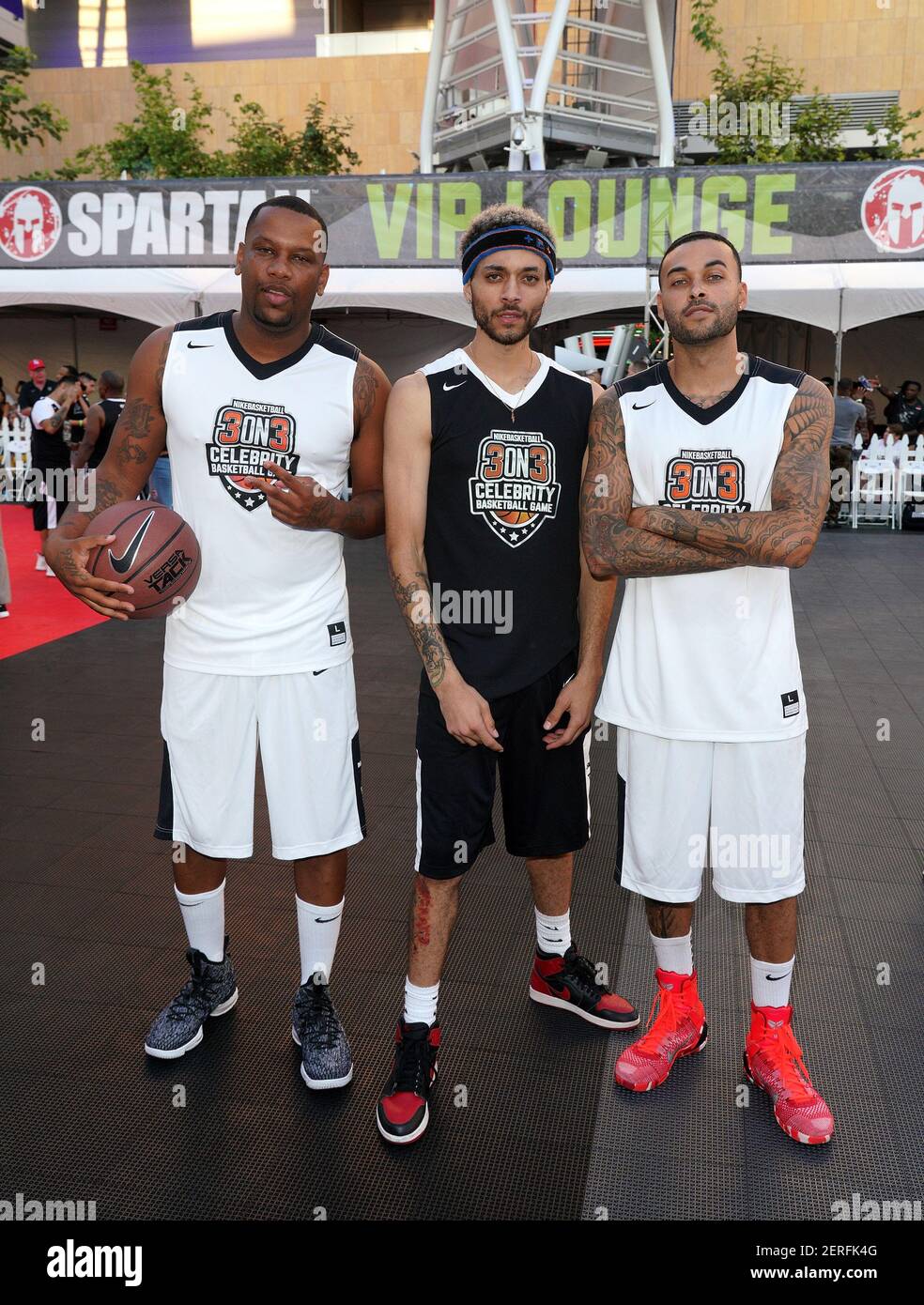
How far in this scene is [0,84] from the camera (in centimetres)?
1534

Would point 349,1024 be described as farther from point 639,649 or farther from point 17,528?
point 17,528

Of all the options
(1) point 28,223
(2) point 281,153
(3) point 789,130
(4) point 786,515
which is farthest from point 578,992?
(2) point 281,153

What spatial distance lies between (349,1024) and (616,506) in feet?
5.22

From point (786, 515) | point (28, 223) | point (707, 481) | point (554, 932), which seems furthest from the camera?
point (28, 223)

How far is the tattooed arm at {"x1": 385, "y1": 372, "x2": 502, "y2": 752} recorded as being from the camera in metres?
2.44

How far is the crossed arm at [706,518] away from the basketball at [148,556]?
97 centimetres

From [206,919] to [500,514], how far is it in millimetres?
1355

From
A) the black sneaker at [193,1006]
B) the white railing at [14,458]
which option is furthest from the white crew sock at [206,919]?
the white railing at [14,458]

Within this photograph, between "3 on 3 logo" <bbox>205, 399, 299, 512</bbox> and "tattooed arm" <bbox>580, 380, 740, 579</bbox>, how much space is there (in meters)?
0.73

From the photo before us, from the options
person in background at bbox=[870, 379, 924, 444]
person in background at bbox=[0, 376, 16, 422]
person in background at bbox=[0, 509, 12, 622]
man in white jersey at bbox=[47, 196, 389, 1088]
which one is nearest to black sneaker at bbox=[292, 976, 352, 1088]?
man in white jersey at bbox=[47, 196, 389, 1088]

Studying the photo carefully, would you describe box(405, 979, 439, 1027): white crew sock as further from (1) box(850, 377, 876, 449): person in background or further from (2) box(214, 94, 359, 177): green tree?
(2) box(214, 94, 359, 177): green tree

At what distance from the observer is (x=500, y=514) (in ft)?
8.18

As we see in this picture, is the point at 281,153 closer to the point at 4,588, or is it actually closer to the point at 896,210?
the point at 896,210
